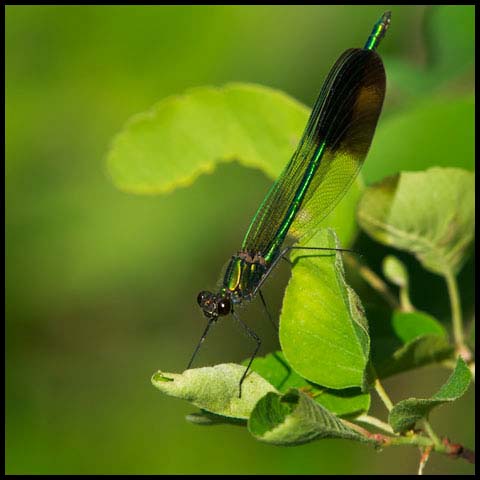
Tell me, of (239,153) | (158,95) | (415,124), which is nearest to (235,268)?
(239,153)

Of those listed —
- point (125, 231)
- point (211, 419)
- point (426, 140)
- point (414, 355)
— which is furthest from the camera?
point (125, 231)

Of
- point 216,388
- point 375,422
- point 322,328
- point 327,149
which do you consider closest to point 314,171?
point 327,149

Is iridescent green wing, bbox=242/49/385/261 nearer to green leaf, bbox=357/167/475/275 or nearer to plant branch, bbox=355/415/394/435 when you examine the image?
green leaf, bbox=357/167/475/275

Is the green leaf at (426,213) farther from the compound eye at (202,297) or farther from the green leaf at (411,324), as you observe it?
the compound eye at (202,297)

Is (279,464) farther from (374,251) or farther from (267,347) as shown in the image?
(374,251)

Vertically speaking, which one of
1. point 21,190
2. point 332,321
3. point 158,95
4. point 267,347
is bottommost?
point 332,321

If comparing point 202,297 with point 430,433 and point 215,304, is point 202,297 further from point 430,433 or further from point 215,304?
point 430,433

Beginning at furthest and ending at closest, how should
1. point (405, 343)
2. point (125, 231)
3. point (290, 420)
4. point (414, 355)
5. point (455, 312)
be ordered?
point (125, 231)
point (455, 312)
point (405, 343)
point (414, 355)
point (290, 420)
